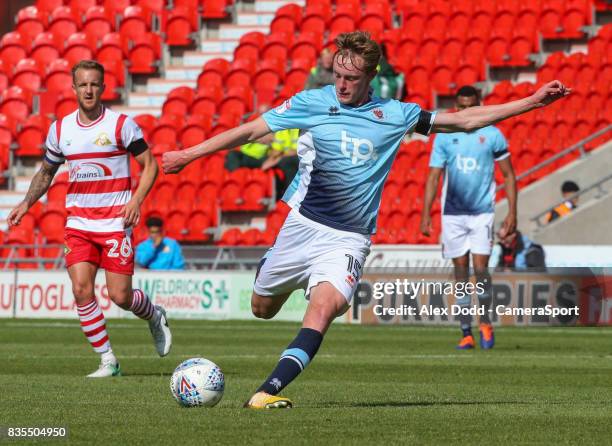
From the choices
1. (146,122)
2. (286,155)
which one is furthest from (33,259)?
(286,155)

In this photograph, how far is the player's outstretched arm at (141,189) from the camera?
31.0 feet

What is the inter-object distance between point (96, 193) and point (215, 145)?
10.5 feet

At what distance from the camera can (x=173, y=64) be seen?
95.8 feet

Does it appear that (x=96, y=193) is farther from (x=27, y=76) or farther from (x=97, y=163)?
(x=27, y=76)

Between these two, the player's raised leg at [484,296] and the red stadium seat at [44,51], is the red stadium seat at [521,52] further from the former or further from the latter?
the player's raised leg at [484,296]

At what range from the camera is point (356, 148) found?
24.3 ft

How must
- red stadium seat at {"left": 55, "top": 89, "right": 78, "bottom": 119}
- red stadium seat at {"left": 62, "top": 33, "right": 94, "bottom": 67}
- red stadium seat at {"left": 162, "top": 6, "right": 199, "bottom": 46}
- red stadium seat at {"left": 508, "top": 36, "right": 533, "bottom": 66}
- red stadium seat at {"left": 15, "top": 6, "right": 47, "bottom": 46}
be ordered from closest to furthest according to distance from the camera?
red stadium seat at {"left": 508, "top": 36, "right": 533, "bottom": 66}
red stadium seat at {"left": 55, "top": 89, "right": 78, "bottom": 119}
red stadium seat at {"left": 162, "top": 6, "right": 199, "bottom": 46}
red stadium seat at {"left": 62, "top": 33, "right": 94, "bottom": 67}
red stadium seat at {"left": 15, "top": 6, "right": 47, "bottom": 46}

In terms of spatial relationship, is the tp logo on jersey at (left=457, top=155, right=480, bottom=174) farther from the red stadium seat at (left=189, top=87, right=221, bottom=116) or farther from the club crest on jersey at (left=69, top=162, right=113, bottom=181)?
the red stadium seat at (left=189, top=87, right=221, bottom=116)

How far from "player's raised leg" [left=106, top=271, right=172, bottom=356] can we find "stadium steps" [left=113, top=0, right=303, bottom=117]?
58.3ft

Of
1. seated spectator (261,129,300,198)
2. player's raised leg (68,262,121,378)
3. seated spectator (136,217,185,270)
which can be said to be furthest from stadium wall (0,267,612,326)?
player's raised leg (68,262,121,378)

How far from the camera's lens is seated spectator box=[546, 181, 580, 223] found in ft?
66.4

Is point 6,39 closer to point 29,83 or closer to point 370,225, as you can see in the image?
point 29,83

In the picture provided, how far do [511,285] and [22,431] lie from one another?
1212 centimetres

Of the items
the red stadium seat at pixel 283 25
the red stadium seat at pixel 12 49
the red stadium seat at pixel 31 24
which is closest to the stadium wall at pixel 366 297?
the red stadium seat at pixel 283 25
